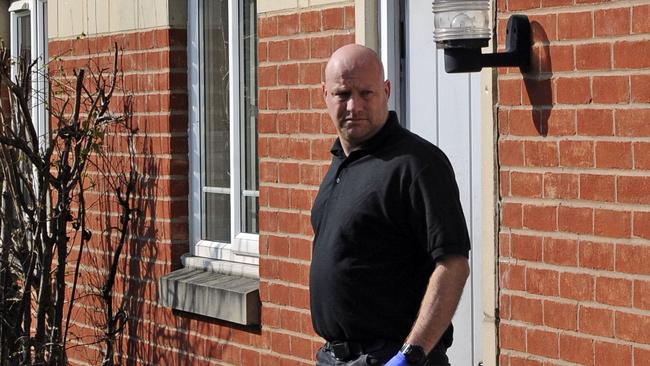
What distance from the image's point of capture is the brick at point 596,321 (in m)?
5.32

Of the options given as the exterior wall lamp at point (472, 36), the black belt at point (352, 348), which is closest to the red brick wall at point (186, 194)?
the exterior wall lamp at point (472, 36)

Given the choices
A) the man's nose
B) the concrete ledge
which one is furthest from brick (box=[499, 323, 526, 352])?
the concrete ledge

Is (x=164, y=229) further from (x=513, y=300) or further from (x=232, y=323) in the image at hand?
(x=513, y=300)

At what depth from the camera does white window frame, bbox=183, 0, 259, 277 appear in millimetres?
8172

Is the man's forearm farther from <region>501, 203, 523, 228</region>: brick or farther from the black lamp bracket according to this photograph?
the black lamp bracket

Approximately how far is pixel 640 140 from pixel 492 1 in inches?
41.5

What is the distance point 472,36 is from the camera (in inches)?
226

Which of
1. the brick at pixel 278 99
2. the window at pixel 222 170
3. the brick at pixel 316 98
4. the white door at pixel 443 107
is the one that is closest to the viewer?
the white door at pixel 443 107

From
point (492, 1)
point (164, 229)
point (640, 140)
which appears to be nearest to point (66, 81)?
point (164, 229)

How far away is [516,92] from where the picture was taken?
5762 millimetres

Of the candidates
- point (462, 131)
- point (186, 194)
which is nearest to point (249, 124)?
point (186, 194)

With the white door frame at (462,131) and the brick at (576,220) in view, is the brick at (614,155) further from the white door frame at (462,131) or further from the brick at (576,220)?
the white door frame at (462,131)

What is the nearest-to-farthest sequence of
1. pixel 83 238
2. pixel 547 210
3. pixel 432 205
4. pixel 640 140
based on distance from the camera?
pixel 432 205 < pixel 640 140 < pixel 547 210 < pixel 83 238

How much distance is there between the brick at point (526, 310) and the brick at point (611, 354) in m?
0.33
